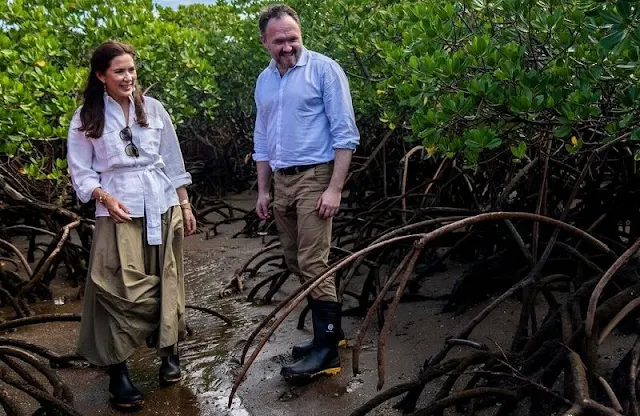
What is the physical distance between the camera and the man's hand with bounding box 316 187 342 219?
322 centimetres

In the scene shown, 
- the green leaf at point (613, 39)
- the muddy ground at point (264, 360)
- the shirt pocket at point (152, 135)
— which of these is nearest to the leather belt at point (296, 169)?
the shirt pocket at point (152, 135)

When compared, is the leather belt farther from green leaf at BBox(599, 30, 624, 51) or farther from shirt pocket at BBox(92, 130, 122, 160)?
green leaf at BBox(599, 30, 624, 51)

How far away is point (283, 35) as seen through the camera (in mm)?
3221

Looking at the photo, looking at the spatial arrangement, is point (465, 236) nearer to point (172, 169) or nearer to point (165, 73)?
point (172, 169)

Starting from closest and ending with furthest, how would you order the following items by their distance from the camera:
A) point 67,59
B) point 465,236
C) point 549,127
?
point 549,127, point 465,236, point 67,59

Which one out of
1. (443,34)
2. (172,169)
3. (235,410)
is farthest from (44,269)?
(443,34)

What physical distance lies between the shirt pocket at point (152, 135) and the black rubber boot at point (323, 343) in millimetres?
901

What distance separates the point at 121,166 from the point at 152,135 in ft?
0.60

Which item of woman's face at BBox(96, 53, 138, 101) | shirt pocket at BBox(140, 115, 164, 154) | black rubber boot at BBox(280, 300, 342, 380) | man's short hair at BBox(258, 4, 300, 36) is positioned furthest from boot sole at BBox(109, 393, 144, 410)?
man's short hair at BBox(258, 4, 300, 36)

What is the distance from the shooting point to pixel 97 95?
3.20 m

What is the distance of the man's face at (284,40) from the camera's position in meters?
3.22

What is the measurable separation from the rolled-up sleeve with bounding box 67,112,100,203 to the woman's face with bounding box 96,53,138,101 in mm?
168

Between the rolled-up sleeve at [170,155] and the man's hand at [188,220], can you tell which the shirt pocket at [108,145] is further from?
the man's hand at [188,220]

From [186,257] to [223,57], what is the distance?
133 inches
